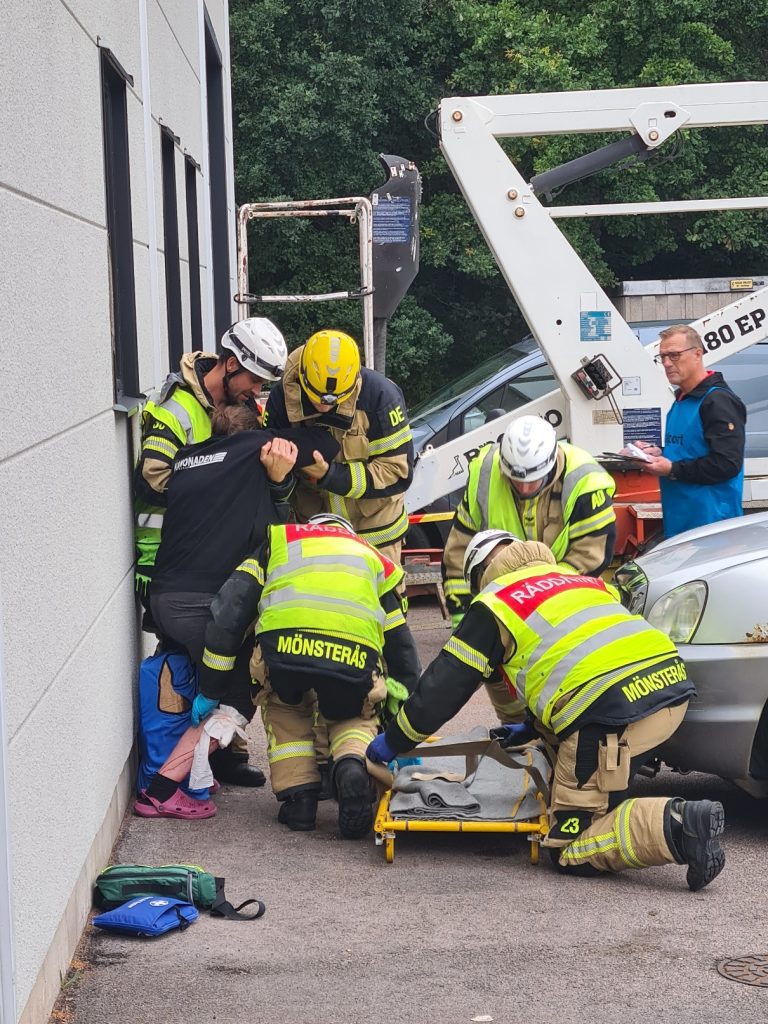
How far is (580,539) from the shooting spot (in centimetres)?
600

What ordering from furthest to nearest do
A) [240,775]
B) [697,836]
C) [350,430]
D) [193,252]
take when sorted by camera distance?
[193,252] → [350,430] → [240,775] → [697,836]

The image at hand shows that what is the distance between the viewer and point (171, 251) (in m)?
9.01

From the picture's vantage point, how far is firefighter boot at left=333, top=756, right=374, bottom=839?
5.29 meters

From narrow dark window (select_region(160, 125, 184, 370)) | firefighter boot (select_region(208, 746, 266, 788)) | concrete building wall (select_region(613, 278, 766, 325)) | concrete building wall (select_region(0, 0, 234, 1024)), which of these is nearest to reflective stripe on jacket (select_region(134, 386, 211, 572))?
concrete building wall (select_region(0, 0, 234, 1024))

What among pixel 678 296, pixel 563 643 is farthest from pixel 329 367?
pixel 678 296

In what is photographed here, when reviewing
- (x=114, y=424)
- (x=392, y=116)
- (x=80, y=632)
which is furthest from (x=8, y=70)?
(x=392, y=116)

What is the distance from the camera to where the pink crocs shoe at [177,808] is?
5789 mm

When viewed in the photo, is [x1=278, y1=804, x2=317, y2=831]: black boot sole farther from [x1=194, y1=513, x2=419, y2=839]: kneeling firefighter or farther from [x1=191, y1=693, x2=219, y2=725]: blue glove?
[x1=191, y1=693, x2=219, y2=725]: blue glove

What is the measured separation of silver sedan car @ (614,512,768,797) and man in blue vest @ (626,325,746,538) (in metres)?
1.72

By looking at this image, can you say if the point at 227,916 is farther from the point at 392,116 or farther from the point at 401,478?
the point at 392,116

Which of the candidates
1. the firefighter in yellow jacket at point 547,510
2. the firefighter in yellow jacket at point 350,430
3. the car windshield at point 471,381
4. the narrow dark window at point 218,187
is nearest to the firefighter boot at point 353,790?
the firefighter in yellow jacket at point 547,510

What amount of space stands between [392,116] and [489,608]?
19672 mm

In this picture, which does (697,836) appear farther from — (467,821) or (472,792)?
(472,792)

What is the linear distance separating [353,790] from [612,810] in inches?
38.3
